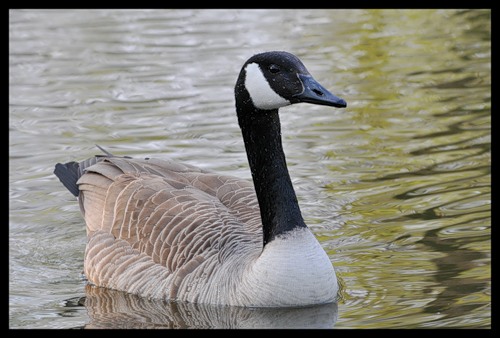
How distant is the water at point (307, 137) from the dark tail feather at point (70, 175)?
0.59m

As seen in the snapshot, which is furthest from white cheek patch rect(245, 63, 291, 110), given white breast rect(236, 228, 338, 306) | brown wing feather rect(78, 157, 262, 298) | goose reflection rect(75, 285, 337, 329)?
goose reflection rect(75, 285, 337, 329)

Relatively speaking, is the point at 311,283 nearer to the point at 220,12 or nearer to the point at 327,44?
the point at 327,44

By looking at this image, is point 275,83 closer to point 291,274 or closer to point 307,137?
point 291,274

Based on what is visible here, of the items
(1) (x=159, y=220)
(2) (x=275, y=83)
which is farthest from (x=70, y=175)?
(2) (x=275, y=83)

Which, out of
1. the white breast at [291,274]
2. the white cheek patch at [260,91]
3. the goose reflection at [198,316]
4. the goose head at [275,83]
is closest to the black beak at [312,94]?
the goose head at [275,83]

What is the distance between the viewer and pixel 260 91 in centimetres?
877

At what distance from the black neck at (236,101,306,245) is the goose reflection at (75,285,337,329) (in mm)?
664

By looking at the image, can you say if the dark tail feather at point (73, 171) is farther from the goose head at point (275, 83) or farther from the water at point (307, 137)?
the goose head at point (275, 83)

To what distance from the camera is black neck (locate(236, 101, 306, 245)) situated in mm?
8898

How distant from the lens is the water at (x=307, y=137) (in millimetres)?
9133

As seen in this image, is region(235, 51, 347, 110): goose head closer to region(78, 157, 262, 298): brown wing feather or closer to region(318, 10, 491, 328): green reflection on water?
region(78, 157, 262, 298): brown wing feather

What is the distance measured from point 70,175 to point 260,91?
3250 mm

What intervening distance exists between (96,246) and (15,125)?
5567 mm

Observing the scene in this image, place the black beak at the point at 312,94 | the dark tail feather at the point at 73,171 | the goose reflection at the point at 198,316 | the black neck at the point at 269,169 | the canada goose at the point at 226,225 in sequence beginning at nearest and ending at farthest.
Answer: the black beak at the point at 312,94, the goose reflection at the point at 198,316, the canada goose at the point at 226,225, the black neck at the point at 269,169, the dark tail feather at the point at 73,171
